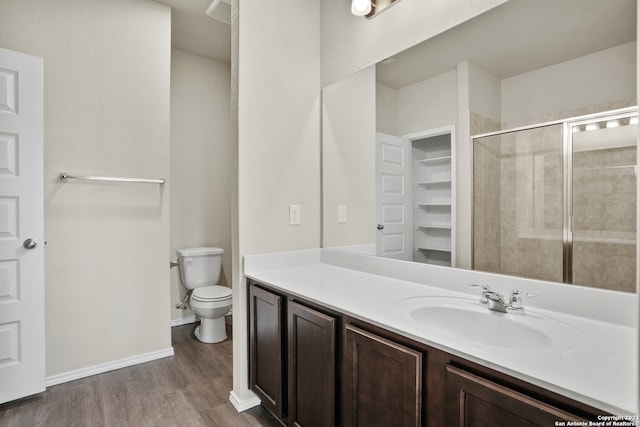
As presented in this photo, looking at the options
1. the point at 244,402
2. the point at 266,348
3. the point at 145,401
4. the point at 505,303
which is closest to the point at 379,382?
the point at 505,303

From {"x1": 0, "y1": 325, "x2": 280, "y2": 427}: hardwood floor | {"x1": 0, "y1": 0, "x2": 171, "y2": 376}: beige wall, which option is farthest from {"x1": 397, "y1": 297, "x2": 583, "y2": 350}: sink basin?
{"x1": 0, "y1": 0, "x2": 171, "y2": 376}: beige wall

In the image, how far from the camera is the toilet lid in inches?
107

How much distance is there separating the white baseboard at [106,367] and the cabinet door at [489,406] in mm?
2341

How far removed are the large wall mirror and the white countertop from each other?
64 mm

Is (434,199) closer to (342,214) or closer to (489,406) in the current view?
(342,214)

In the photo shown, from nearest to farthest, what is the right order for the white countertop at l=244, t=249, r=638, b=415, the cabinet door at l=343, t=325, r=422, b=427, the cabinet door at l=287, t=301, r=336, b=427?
the white countertop at l=244, t=249, r=638, b=415, the cabinet door at l=343, t=325, r=422, b=427, the cabinet door at l=287, t=301, r=336, b=427

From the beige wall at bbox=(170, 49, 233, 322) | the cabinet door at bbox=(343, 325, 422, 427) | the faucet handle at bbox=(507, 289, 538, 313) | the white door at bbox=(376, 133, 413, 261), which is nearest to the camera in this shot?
the cabinet door at bbox=(343, 325, 422, 427)

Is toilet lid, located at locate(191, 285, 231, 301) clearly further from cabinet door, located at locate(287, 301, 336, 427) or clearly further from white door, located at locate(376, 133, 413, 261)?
white door, located at locate(376, 133, 413, 261)

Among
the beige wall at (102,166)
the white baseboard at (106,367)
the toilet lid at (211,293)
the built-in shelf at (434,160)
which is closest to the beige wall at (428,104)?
the built-in shelf at (434,160)

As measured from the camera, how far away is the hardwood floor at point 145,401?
1.79 meters

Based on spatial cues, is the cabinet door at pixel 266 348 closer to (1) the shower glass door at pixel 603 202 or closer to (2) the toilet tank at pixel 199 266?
(1) the shower glass door at pixel 603 202

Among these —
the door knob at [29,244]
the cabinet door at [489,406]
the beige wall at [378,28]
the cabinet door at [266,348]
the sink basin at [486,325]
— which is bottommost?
the cabinet door at [266,348]

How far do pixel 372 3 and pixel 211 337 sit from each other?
274 centimetres

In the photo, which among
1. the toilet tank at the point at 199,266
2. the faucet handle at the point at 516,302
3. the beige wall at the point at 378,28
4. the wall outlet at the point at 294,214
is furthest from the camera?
the toilet tank at the point at 199,266
